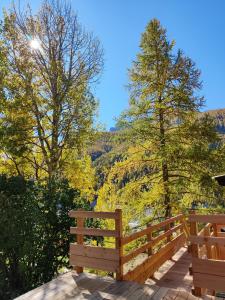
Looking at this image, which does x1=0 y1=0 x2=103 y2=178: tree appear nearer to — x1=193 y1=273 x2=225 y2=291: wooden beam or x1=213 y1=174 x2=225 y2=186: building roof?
x1=213 y1=174 x2=225 y2=186: building roof

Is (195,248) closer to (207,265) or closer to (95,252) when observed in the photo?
(207,265)

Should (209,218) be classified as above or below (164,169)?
below

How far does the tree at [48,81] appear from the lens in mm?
14234

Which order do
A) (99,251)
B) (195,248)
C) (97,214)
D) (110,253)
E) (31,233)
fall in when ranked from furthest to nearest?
1. (31,233)
2. (97,214)
3. (99,251)
4. (110,253)
5. (195,248)

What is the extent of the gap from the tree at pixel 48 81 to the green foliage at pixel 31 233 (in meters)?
5.92

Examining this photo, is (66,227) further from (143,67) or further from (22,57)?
(22,57)

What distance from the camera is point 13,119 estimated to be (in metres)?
13.9

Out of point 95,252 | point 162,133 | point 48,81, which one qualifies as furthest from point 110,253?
point 48,81

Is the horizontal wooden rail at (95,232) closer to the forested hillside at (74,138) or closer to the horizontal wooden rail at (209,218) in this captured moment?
the horizontal wooden rail at (209,218)

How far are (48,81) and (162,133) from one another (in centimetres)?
648

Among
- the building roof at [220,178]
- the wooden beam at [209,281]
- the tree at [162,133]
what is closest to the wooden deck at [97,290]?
the wooden beam at [209,281]

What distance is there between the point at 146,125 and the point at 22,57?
7.12 m

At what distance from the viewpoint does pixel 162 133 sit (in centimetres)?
1224

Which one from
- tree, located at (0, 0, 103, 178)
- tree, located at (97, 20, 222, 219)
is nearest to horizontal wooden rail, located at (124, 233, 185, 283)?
tree, located at (97, 20, 222, 219)
